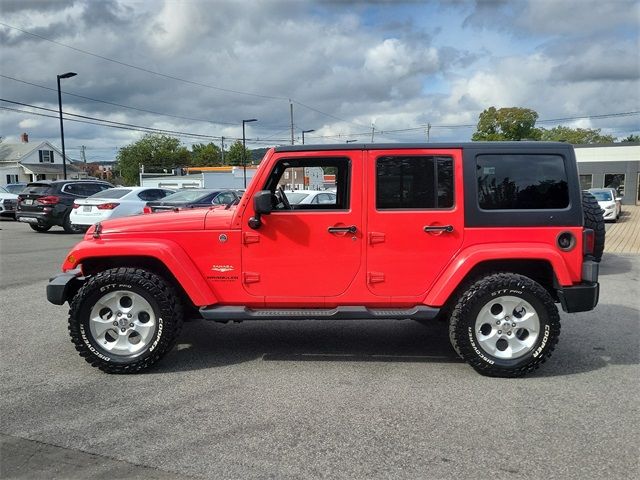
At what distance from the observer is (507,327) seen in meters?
4.41

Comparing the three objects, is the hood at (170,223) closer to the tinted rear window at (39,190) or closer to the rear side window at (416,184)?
the rear side window at (416,184)

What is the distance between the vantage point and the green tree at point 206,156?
116750 millimetres

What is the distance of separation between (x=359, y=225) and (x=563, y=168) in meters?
1.78

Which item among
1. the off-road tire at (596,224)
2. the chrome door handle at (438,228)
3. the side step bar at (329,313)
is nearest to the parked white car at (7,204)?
the side step bar at (329,313)

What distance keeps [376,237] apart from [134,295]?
2093mm

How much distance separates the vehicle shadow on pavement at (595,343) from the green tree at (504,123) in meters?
57.3

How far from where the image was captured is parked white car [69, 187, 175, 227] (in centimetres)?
1409

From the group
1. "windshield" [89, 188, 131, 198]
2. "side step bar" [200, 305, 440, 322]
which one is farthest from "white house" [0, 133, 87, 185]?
"side step bar" [200, 305, 440, 322]

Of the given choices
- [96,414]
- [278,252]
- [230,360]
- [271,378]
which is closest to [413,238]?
[278,252]

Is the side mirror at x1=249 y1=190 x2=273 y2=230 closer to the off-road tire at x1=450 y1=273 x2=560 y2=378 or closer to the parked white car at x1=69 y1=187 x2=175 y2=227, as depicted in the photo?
the off-road tire at x1=450 y1=273 x2=560 y2=378

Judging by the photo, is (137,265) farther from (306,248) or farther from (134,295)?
(306,248)

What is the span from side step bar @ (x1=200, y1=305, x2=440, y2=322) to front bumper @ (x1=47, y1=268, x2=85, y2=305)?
1.19m

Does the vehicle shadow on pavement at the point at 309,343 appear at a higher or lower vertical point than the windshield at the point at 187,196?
lower

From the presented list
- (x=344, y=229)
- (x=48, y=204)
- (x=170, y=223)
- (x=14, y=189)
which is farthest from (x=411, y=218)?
(x=14, y=189)
